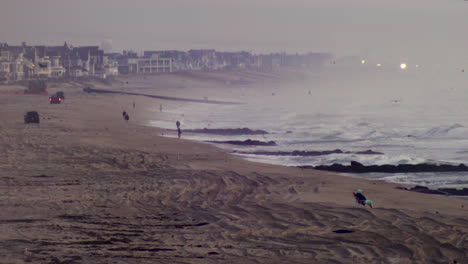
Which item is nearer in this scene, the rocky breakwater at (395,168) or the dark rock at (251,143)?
the rocky breakwater at (395,168)

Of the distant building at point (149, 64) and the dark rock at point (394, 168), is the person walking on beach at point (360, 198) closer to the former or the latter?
the dark rock at point (394, 168)

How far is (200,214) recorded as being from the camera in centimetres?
1339

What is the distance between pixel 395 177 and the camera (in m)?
21.6

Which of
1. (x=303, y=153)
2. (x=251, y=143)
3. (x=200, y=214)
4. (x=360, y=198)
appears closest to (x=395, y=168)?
(x=303, y=153)

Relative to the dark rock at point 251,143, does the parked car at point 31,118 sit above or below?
above

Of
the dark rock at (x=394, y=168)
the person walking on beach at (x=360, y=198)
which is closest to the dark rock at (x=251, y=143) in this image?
the dark rock at (x=394, y=168)

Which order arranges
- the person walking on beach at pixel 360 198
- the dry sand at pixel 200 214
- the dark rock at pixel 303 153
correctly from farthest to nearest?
the dark rock at pixel 303 153 → the person walking on beach at pixel 360 198 → the dry sand at pixel 200 214

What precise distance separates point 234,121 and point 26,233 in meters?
40.0

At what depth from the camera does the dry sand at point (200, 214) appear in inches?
400

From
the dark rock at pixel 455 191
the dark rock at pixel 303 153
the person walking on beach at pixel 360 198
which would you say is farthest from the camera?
the dark rock at pixel 303 153

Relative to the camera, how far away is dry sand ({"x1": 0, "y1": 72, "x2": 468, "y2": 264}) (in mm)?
10148

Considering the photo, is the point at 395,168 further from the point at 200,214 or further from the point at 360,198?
the point at 200,214

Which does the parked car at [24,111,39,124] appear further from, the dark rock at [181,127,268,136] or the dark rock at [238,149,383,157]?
the dark rock at [238,149,383,157]

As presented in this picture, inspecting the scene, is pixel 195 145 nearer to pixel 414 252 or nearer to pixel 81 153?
pixel 81 153
